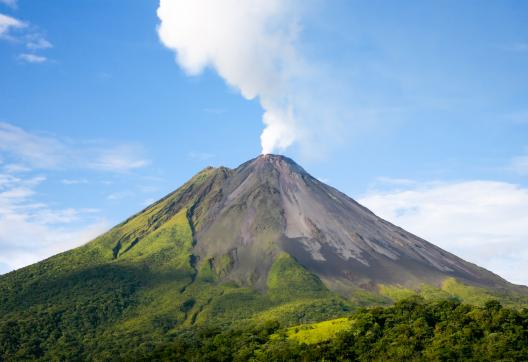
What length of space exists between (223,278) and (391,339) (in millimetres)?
95649

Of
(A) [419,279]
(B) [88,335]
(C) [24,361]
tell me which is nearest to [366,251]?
(A) [419,279]

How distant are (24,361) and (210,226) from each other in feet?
291

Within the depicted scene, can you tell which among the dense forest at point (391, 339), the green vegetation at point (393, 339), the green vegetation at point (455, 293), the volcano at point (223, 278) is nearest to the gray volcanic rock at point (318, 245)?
the volcano at point (223, 278)

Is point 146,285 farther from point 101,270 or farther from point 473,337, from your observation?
point 473,337

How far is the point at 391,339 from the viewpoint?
6738 cm

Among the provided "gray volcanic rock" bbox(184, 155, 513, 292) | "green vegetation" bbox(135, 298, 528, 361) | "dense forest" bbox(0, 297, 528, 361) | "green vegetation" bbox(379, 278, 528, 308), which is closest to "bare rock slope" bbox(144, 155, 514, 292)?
"gray volcanic rock" bbox(184, 155, 513, 292)

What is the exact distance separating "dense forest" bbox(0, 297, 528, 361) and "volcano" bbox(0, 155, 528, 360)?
111 ft

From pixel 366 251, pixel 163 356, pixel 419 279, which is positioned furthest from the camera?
pixel 366 251

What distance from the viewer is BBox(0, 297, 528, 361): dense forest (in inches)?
2499

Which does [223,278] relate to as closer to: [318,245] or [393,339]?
[318,245]

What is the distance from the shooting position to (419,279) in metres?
162

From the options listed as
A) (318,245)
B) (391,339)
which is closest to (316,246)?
(318,245)

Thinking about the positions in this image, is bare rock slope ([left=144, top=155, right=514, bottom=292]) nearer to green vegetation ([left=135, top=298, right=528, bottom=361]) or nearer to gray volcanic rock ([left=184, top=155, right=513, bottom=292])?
gray volcanic rock ([left=184, top=155, right=513, bottom=292])

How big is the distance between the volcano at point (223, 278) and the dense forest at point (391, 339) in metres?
33.8
